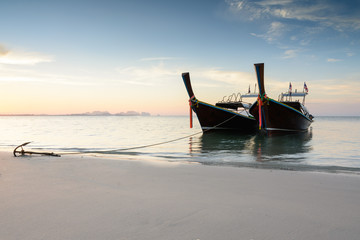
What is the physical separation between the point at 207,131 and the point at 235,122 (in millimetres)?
3231

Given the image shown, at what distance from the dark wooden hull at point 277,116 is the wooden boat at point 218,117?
7.39 feet

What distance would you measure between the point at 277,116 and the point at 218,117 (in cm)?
585

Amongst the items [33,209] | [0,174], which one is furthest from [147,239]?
[0,174]

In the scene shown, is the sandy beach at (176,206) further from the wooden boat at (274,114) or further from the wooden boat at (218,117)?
the wooden boat at (218,117)

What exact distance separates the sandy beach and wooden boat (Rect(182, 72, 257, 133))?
62.0 ft

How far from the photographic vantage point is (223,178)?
4.79m

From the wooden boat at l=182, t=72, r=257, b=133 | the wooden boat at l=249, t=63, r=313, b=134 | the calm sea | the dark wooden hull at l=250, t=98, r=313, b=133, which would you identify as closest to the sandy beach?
the calm sea

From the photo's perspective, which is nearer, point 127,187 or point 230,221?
point 230,221

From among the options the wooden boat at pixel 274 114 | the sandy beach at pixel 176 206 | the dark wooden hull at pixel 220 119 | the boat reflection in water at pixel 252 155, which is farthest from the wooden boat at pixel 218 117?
the sandy beach at pixel 176 206

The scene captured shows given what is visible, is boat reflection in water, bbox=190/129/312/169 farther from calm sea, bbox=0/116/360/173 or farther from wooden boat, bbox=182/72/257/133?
wooden boat, bbox=182/72/257/133

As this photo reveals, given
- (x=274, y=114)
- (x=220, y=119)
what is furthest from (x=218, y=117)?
(x=274, y=114)

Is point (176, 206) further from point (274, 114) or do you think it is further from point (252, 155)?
point (274, 114)

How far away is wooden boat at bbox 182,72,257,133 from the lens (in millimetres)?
24359

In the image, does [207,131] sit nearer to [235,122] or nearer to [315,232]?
[235,122]
